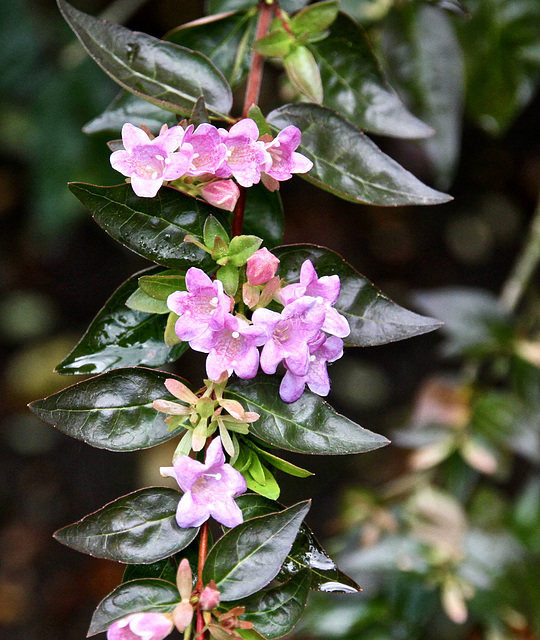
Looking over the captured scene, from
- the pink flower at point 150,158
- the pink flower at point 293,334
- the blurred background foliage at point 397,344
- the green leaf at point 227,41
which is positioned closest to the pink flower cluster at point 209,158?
the pink flower at point 150,158

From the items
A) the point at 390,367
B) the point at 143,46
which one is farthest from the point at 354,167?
the point at 390,367

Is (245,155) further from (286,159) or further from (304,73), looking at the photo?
(304,73)

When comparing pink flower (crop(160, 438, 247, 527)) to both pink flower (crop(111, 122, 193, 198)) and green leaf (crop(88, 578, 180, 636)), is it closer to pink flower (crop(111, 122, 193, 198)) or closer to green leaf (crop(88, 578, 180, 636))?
green leaf (crop(88, 578, 180, 636))

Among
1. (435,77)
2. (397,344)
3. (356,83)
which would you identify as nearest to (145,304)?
(356,83)

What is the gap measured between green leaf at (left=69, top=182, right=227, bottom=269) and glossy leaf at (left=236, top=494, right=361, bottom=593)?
0.21 metres

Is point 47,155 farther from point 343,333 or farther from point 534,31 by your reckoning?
point 343,333

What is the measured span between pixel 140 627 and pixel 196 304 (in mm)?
254

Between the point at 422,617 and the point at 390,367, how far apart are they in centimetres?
104

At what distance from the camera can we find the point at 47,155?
1705 mm

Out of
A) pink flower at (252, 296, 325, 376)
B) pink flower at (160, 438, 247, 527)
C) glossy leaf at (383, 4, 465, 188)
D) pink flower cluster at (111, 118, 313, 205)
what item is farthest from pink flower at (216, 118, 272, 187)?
glossy leaf at (383, 4, 465, 188)

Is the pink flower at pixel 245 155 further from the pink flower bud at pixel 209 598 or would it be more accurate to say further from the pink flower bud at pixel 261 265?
the pink flower bud at pixel 209 598

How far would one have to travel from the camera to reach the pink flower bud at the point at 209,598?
486mm

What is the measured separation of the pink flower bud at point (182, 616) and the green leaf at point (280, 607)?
0.06 metres

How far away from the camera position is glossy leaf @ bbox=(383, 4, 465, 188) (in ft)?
3.13
